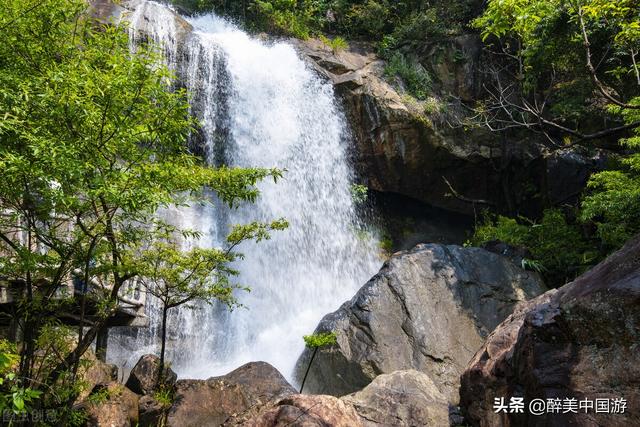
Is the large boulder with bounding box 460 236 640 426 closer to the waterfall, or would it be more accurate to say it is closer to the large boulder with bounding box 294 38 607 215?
the waterfall

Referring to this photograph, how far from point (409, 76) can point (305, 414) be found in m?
13.7

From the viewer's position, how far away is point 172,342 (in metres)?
10.9

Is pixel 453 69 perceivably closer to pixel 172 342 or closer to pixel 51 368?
pixel 172 342

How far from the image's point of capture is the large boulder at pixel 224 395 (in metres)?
6.45

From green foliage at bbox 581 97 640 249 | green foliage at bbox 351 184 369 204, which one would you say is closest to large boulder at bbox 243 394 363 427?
green foliage at bbox 581 97 640 249

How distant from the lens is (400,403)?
5562mm

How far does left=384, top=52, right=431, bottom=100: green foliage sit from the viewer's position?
15.8 meters

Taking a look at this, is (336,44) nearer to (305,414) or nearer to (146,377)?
(146,377)

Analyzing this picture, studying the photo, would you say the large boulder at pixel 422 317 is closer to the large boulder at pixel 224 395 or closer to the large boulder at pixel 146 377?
the large boulder at pixel 224 395

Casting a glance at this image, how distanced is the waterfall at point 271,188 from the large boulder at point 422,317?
2636 mm

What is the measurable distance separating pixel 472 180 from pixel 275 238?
7.20 meters

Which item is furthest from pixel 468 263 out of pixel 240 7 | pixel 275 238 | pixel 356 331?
pixel 240 7

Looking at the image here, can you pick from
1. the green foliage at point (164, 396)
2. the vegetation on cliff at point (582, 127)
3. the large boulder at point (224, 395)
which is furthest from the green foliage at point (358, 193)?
the green foliage at point (164, 396)

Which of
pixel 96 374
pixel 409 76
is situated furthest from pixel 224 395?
pixel 409 76
